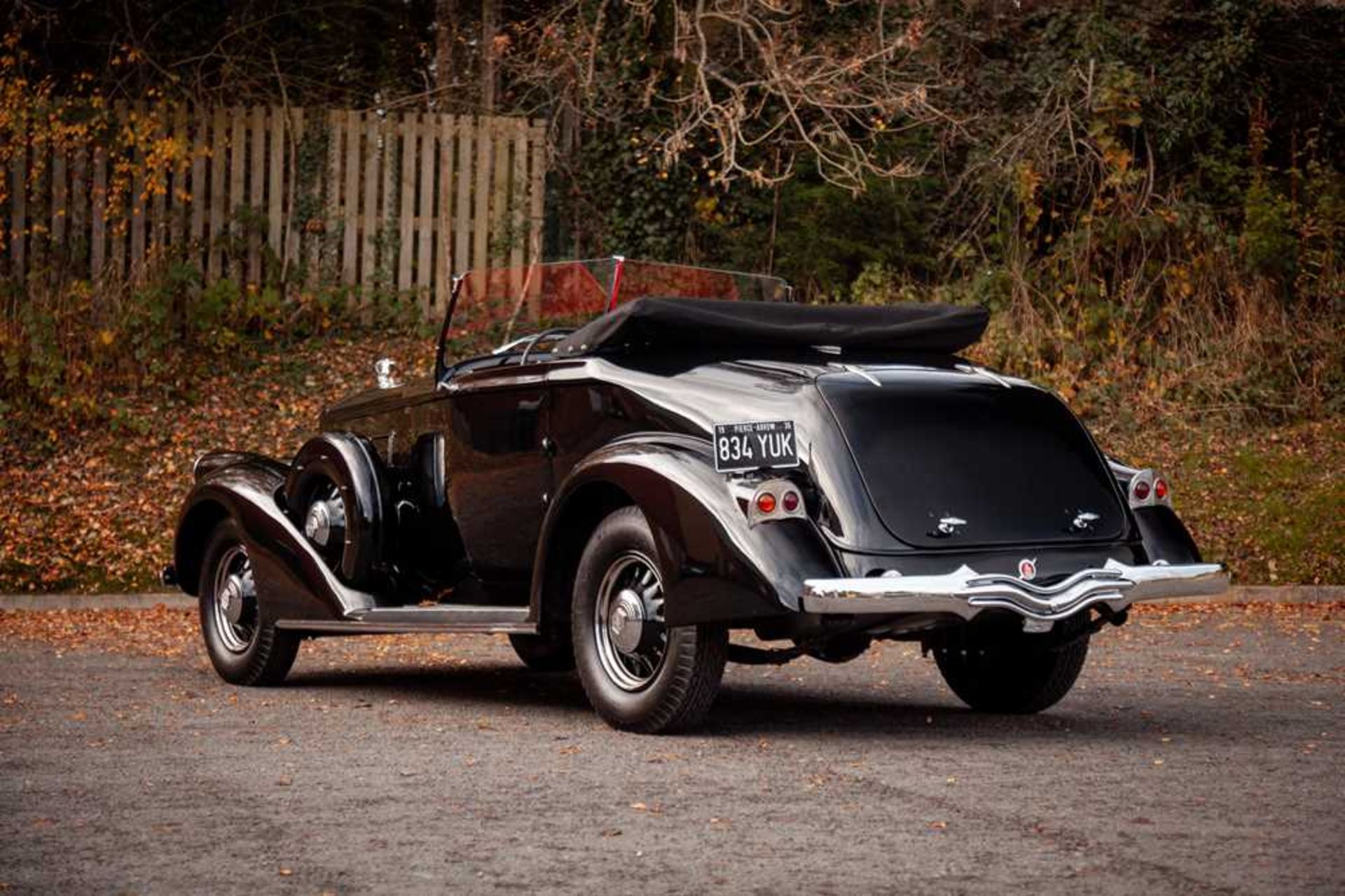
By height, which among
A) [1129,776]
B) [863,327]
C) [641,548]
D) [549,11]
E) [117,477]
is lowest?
[117,477]

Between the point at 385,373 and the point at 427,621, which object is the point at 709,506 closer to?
the point at 427,621

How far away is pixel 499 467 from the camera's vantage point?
8055mm

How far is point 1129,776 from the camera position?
6062 millimetres

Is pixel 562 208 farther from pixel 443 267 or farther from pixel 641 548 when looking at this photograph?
pixel 641 548

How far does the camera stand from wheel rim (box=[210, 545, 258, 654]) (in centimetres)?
912

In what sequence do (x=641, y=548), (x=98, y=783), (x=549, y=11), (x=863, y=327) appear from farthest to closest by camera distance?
(x=549, y=11), (x=863, y=327), (x=641, y=548), (x=98, y=783)

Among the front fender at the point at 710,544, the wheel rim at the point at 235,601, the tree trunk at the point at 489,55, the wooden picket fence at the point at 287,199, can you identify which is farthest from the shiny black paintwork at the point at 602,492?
the tree trunk at the point at 489,55

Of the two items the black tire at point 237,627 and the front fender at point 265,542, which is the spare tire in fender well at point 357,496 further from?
the black tire at point 237,627

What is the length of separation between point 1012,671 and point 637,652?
1.79m

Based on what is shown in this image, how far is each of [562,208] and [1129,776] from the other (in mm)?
14890

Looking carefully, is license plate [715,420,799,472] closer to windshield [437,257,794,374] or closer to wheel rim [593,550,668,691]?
wheel rim [593,550,668,691]

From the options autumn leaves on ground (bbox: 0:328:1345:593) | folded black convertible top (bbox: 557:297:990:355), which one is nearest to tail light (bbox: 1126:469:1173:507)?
folded black convertible top (bbox: 557:297:990:355)

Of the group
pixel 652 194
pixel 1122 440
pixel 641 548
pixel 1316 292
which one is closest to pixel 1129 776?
pixel 641 548

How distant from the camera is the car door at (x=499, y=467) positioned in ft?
25.7
